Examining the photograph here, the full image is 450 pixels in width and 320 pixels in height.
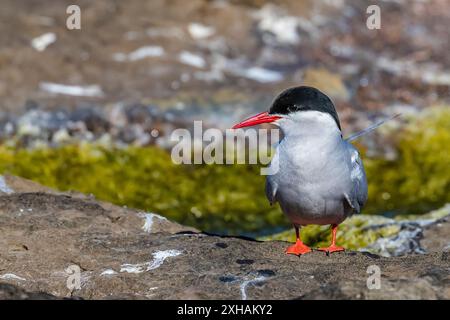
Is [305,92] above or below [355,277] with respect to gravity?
above

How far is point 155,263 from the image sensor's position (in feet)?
21.0

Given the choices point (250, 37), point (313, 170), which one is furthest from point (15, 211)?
point (250, 37)

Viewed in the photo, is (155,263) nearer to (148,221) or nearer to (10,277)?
(10,277)

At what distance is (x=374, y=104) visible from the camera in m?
13.2

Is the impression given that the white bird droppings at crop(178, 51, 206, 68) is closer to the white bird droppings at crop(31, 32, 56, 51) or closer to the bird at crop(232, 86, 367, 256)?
the white bird droppings at crop(31, 32, 56, 51)

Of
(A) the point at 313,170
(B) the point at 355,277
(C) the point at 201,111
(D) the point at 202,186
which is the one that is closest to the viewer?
(B) the point at 355,277

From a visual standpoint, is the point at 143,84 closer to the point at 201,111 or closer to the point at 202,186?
the point at 201,111

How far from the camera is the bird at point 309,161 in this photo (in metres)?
6.48

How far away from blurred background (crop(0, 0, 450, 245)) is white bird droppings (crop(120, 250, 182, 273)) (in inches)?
157

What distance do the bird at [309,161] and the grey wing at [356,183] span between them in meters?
0.01

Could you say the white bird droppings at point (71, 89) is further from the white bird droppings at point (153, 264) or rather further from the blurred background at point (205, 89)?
the white bird droppings at point (153, 264)

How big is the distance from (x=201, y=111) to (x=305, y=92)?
246 inches

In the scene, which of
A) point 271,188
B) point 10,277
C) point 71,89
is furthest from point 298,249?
point 71,89

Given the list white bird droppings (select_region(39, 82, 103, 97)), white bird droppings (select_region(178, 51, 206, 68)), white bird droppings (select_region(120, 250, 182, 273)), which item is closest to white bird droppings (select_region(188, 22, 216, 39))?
white bird droppings (select_region(178, 51, 206, 68))
